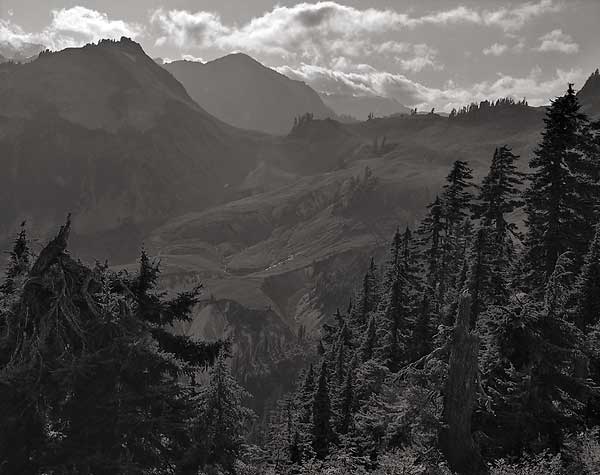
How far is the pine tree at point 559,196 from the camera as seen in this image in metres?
26.5

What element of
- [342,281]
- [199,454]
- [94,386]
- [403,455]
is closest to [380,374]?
[403,455]

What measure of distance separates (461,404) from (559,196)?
53.7ft

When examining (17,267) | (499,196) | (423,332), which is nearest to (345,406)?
(423,332)

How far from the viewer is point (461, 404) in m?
14.5

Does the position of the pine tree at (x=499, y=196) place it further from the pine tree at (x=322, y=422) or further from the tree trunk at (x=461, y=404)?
the tree trunk at (x=461, y=404)

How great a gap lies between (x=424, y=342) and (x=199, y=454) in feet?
66.1

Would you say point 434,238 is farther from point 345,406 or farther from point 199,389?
point 199,389

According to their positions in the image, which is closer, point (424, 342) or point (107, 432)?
point (107, 432)

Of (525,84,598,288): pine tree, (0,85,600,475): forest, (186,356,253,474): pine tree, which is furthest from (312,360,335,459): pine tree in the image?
(186,356,253,474): pine tree

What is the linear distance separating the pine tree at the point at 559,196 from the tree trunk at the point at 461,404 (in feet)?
43.4

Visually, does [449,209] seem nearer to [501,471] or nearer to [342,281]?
[501,471]

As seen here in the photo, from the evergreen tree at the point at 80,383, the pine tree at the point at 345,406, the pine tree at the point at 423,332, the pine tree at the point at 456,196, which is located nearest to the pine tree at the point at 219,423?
the evergreen tree at the point at 80,383

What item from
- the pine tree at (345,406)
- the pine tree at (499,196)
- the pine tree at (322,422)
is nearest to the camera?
the pine tree at (322,422)

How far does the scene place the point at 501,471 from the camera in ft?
43.3
